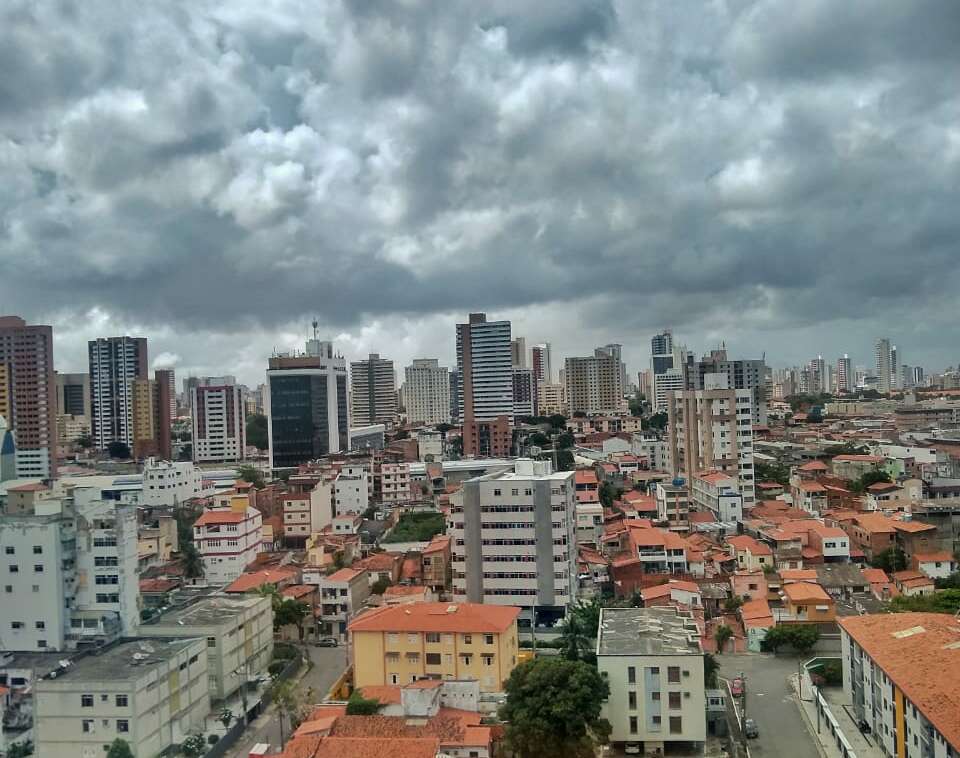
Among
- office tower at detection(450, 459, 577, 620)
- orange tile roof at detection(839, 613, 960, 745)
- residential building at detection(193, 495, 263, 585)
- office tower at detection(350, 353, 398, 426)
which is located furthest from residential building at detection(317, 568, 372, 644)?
office tower at detection(350, 353, 398, 426)

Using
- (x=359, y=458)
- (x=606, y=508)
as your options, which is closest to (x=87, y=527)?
(x=606, y=508)

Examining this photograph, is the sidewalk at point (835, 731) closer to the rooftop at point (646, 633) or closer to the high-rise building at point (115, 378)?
the rooftop at point (646, 633)

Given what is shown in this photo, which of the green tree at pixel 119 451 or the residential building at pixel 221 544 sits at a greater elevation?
the green tree at pixel 119 451

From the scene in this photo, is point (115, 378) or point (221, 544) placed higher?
point (115, 378)

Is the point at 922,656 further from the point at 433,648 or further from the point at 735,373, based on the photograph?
the point at 735,373

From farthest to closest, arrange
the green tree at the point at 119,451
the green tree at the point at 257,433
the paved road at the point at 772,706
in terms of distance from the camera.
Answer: the green tree at the point at 257,433 < the green tree at the point at 119,451 < the paved road at the point at 772,706

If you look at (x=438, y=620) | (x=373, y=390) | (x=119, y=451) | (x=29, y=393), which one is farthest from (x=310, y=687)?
(x=373, y=390)

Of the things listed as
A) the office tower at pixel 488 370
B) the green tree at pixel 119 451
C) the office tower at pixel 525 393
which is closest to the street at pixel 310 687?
the office tower at pixel 488 370
